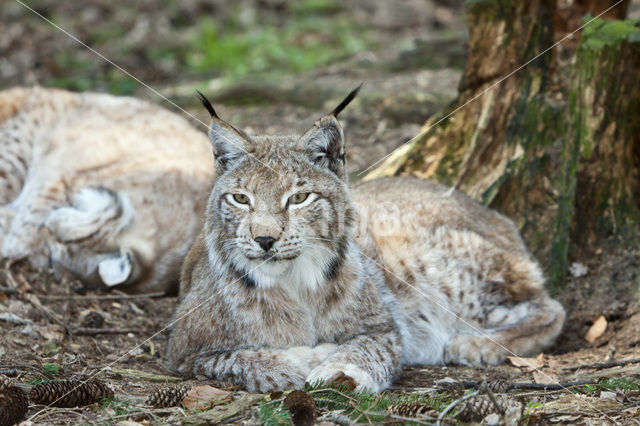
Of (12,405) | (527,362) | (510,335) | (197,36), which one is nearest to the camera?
(12,405)

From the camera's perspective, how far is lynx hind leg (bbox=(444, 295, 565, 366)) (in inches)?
182

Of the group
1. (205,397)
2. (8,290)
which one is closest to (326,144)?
(205,397)

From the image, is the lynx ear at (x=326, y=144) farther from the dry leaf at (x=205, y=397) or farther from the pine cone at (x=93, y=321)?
the pine cone at (x=93, y=321)

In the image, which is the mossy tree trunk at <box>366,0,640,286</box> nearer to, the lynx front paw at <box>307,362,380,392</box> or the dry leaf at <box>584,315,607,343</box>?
the dry leaf at <box>584,315,607,343</box>

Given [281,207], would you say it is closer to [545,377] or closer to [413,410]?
[413,410]

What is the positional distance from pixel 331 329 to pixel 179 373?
0.82 metres

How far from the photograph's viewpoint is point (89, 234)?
5852mm

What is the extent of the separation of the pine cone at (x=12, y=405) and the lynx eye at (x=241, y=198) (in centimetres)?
130

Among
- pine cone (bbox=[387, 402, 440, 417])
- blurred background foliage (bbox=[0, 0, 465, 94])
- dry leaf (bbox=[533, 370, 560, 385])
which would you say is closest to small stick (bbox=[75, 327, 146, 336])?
pine cone (bbox=[387, 402, 440, 417])

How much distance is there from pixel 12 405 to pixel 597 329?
3.39 meters

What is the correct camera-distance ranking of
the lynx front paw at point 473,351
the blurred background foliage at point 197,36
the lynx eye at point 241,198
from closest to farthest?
the lynx eye at point 241,198
the lynx front paw at point 473,351
the blurred background foliage at point 197,36

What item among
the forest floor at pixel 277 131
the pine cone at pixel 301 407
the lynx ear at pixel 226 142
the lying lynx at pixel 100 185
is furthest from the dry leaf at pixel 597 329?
the lying lynx at pixel 100 185

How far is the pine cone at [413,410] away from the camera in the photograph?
3076mm

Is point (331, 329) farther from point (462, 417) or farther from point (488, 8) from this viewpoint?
point (488, 8)
